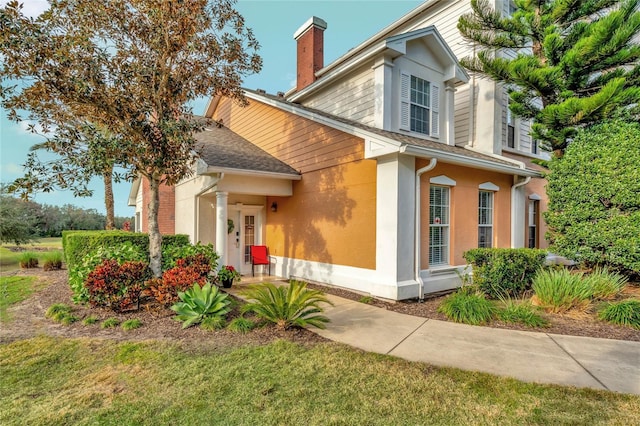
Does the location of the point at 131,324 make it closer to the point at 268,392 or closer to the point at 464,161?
the point at 268,392

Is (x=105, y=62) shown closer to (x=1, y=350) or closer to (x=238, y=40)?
(x=238, y=40)

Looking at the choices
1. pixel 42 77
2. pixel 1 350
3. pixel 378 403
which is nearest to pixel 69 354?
pixel 1 350

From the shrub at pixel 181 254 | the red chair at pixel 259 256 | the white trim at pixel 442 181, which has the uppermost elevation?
the white trim at pixel 442 181

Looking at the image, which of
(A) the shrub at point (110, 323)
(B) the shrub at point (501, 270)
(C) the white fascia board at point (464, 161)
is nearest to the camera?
(A) the shrub at point (110, 323)

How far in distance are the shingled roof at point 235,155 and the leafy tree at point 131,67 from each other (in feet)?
4.17

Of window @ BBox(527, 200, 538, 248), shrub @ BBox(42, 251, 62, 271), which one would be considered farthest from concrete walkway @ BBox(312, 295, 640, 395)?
shrub @ BBox(42, 251, 62, 271)

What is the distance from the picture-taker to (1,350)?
4.23 metres

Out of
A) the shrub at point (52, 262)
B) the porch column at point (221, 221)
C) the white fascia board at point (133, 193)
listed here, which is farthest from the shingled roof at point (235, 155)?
the white fascia board at point (133, 193)

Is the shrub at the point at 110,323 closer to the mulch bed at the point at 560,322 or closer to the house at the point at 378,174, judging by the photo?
the house at the point at 378,174

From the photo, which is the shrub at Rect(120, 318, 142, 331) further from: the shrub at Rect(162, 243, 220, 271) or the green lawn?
the shrub at Rect(162, 243, 220, 271)

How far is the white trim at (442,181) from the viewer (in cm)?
723

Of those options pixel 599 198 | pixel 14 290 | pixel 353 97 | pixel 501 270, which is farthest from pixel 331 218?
pixel 14 290

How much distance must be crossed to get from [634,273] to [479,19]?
26.4 feet

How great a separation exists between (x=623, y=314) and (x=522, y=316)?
167 centimetres
